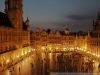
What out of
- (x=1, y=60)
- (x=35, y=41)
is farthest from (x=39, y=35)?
(x=1, y=60)

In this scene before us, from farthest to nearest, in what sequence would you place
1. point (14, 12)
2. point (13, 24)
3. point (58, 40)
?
point (58, 40), point (14, 12), point (13, 24)

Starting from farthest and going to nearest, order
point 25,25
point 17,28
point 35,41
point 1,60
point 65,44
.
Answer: point 65,44, point 35,41, point 25,25, point 17,28, point 1,60

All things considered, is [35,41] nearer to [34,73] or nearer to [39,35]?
[39,35]

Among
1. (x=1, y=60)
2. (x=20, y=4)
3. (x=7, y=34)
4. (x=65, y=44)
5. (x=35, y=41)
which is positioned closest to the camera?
(x=1, y=60)

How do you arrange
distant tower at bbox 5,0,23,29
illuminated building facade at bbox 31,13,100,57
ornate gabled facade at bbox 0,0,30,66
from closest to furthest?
ornate gabled facade at bbox 0,0,30,66
distant tower at bbox 5,0,23,29
illuminated building facade at bbox 31,13,100,57

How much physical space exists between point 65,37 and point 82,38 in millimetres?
11317

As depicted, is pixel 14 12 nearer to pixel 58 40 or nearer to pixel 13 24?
pixel 13 24

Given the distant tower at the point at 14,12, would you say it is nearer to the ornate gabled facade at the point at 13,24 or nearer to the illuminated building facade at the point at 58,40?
the ornate gabled facade at the point at 13,24

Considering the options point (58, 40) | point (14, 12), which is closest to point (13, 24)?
point (14, 12)

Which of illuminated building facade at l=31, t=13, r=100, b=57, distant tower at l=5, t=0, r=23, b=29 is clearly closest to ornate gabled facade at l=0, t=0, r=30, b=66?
distant tower at l=5, t=0, r=23, b=29

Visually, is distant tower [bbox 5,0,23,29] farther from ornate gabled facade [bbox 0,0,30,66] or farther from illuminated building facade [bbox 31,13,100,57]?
illuminated building facade [bbox 31,13,100,57]

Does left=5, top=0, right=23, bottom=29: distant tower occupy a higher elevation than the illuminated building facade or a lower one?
higher

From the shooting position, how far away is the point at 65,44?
122 metres

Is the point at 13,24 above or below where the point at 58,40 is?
above
